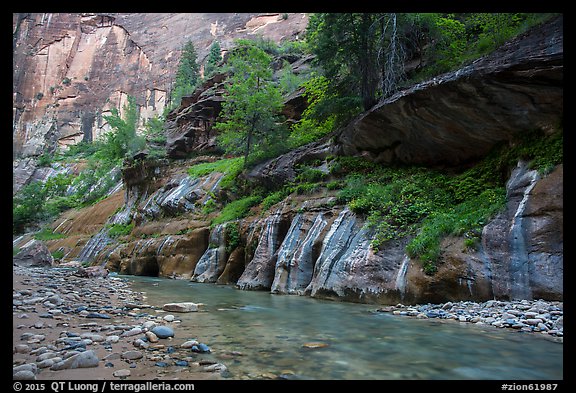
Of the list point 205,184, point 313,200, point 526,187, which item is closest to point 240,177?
point 205,184

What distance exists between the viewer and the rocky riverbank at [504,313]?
511 cm

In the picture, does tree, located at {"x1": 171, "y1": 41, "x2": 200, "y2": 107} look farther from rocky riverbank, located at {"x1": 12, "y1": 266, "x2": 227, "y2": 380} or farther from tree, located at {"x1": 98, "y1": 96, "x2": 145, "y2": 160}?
rocky riverbank, located at {"x1": 12, "y1": 266, "x2": 227, "y2": 380}

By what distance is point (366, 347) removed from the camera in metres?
4.31

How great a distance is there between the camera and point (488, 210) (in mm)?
8141

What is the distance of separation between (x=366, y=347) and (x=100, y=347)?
10.3ft

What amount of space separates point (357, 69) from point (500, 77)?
7.60m

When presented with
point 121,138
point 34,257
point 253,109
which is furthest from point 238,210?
point 121,138

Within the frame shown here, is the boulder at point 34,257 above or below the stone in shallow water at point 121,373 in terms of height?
below

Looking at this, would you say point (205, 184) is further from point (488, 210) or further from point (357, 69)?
point (488, 210)

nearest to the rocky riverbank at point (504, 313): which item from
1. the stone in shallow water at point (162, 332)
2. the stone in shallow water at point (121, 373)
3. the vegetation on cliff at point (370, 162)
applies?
the vegetation on cliff at point (370, 162)

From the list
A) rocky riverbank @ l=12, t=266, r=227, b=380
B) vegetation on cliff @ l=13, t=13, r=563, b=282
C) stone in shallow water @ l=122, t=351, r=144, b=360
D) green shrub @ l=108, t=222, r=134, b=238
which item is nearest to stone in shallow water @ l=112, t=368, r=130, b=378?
rocky riverbank @ l=12, t=266, r=227, b=380

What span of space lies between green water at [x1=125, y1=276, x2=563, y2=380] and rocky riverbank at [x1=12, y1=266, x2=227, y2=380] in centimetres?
29

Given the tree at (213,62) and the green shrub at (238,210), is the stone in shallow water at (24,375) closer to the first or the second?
the green shrub at (238,210)

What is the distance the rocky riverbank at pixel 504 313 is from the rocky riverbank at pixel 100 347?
4328 mm
